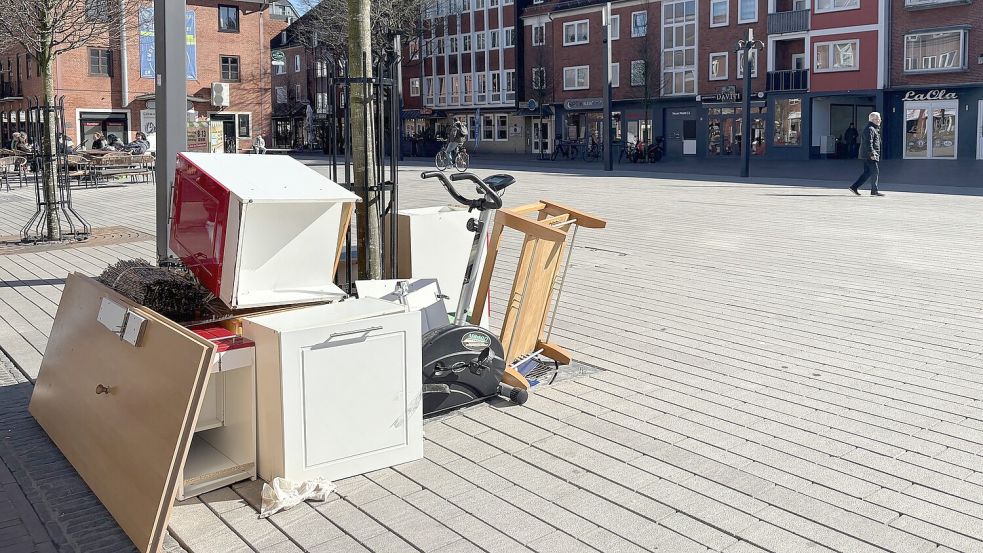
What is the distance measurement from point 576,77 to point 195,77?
21726 millimetres

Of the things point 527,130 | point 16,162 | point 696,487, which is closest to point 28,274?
point 696,487

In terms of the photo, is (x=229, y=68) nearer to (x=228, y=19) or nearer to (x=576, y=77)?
(x=228, y=19)

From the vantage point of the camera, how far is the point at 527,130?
6072 centimetres

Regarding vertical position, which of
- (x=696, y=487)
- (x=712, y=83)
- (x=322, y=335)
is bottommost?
(x=696, y=487)

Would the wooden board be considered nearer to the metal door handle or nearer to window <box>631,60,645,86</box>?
the metal door handle

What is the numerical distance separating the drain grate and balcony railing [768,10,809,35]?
124ft

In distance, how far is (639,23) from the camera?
52812 millimetres

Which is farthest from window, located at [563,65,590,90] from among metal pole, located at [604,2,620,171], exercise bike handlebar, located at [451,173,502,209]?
exercise bike handlebar, located at [451,173,502,209]

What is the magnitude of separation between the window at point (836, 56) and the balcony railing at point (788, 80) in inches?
26.3

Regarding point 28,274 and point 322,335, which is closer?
point 322,335

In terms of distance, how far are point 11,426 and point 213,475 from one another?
1.62 metres

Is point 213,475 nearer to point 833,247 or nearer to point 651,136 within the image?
point 833,247

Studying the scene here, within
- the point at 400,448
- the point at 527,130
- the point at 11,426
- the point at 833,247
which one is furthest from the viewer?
the point at 527,130

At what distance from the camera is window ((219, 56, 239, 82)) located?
160 feet
